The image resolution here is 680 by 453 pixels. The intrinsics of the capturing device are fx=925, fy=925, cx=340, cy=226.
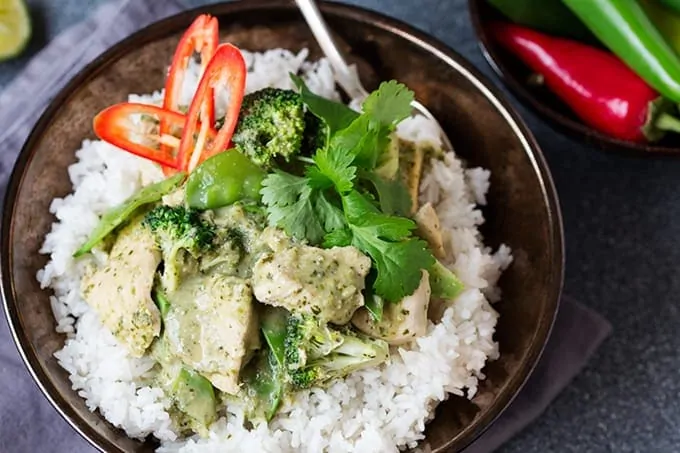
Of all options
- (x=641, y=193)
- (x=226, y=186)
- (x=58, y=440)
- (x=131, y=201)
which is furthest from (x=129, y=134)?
(x=641, y=193)

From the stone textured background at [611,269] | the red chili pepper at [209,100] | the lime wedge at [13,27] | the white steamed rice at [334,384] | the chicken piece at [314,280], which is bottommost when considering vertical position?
the stone textured background at [611,269]

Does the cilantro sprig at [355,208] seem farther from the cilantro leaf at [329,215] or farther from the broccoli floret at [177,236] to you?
the broccoli floret at [177,236]

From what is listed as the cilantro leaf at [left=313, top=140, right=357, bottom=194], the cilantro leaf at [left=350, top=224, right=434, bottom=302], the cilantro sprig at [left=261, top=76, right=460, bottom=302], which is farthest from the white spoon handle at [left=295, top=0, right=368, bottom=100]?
the cilantro leaf at [left=350, top=224, right=434, bottom=302]

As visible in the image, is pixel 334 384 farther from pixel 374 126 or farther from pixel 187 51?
pixel 187 51

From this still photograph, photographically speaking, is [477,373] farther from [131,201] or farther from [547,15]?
[547,15]

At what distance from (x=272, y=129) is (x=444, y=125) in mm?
928

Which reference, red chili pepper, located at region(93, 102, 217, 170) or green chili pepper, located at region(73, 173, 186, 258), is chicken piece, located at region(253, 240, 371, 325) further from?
red chili pepper, located at region(93, 102, 217, 170)

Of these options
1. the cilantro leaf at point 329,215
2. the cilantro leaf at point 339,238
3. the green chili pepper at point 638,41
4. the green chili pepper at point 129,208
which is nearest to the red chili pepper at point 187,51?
the green chili pepper at point 129,208

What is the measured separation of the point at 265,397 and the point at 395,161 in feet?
3.38

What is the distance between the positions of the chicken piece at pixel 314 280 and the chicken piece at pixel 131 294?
0.41 metres

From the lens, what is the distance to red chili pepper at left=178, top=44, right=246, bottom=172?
136 inches

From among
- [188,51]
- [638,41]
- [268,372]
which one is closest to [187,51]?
[188,51]

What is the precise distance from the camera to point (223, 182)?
3348 mm

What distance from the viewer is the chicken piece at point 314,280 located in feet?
10.2
